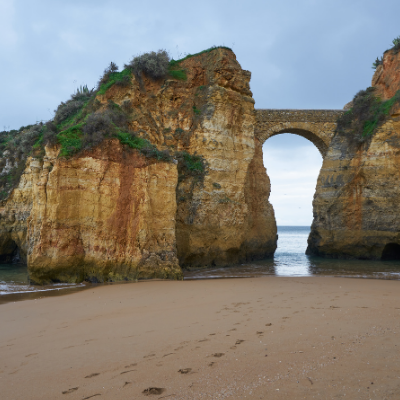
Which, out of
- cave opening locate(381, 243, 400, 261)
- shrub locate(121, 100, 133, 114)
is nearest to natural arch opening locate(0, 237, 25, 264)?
shrub locate(121, 100, 133, 114)

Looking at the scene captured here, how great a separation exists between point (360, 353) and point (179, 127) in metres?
12.0

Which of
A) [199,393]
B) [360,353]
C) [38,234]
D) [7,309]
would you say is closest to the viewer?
[199,393]

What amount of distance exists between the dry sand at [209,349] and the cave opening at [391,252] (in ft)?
44.1

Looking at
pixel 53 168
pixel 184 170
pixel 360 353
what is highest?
pixel 184 170

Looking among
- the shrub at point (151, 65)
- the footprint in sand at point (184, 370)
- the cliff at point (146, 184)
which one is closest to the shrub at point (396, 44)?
the cliff at point (146, 184)

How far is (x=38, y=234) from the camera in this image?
364 inches

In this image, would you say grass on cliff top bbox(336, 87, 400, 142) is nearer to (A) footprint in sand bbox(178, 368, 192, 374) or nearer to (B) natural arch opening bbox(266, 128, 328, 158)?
(B) natural arch opening bbox(266, 128, 328, 158)

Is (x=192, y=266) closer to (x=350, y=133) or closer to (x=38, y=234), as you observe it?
(x=38, y=234)

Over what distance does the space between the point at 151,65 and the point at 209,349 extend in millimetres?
12361

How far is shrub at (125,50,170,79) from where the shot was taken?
13.4 m

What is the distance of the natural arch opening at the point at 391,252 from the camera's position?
58.2 ft

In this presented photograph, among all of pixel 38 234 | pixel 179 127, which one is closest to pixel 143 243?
pixel 38 234

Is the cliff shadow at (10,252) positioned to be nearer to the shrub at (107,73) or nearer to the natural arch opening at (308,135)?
the shrub at (107,73)

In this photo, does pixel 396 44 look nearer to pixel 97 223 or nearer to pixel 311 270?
pixel 311 270
